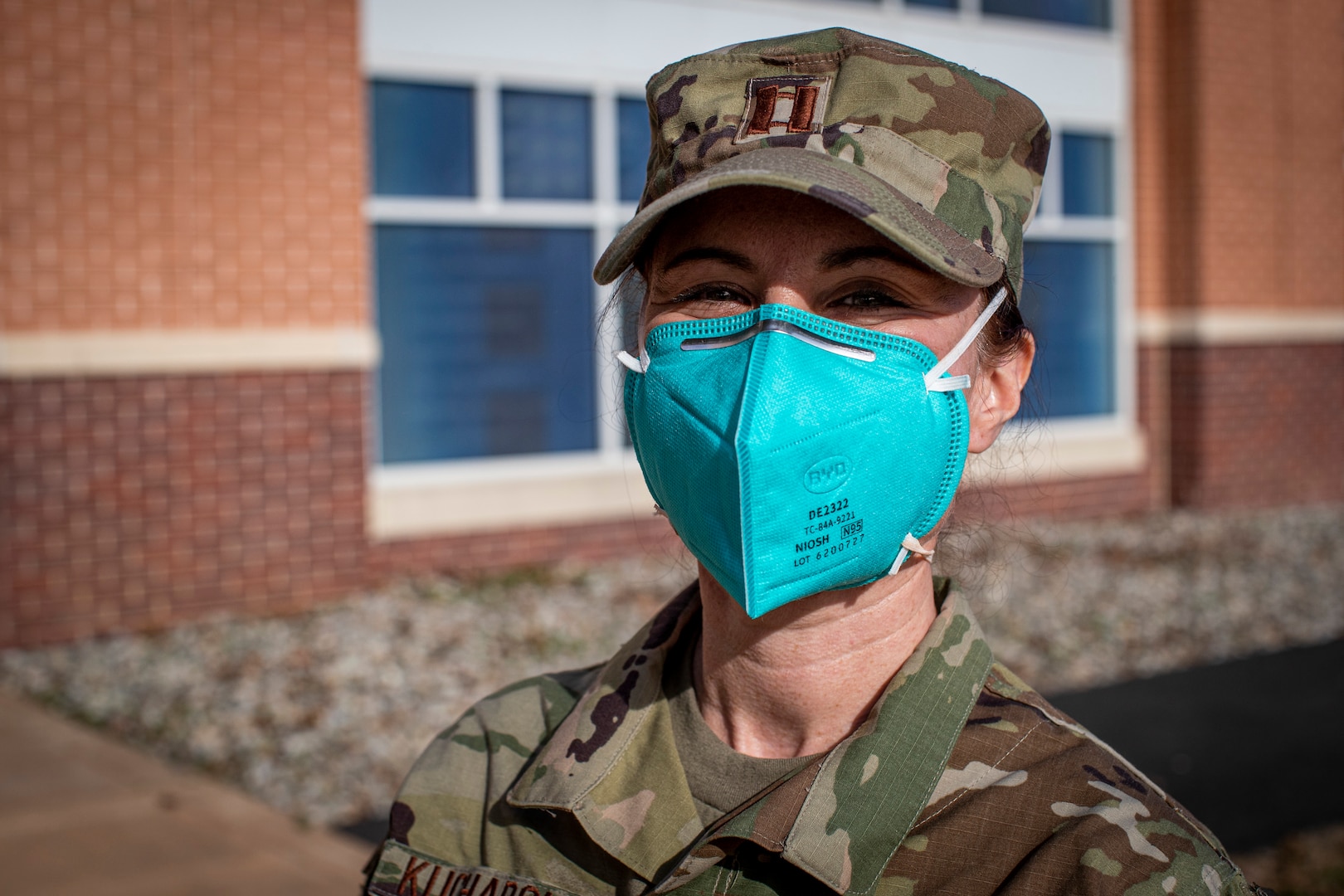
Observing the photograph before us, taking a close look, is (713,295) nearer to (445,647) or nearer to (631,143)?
(445,647)

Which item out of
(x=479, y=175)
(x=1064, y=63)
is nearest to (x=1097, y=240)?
(x=1064, y=63)

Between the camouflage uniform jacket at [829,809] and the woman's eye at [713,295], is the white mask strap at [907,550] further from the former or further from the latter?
the woman's eye at [713,295]

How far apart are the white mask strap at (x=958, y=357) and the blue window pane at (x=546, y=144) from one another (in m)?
6.71

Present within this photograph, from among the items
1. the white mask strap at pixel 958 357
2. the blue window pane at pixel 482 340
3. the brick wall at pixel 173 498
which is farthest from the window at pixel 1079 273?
the white mask strap at pixel 958 357

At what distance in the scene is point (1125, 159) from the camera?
10.2m

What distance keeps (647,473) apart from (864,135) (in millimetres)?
509

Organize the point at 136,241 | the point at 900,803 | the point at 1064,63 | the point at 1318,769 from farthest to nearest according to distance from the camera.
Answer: the point at 1064,63 < the point at 136,241 < the point at 1318,769 < the point at 900,803

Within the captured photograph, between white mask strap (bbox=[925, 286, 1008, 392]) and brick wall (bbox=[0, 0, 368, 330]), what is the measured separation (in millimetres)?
6272

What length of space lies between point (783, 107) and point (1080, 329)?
372 inches

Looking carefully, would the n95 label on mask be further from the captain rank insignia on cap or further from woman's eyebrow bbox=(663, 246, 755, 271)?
the captain rank insignia on cap

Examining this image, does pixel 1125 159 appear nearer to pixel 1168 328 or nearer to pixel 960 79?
pixel 1168 328

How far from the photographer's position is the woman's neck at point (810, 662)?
5.14ft

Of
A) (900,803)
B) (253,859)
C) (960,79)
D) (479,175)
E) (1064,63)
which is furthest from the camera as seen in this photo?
(1064,63)

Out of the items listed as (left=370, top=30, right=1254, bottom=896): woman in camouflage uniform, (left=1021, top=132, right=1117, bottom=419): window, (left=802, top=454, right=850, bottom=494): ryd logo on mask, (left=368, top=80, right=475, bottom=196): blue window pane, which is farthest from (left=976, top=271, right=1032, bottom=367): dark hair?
(left=1021, top=132, right=1117, bottom=419): window
